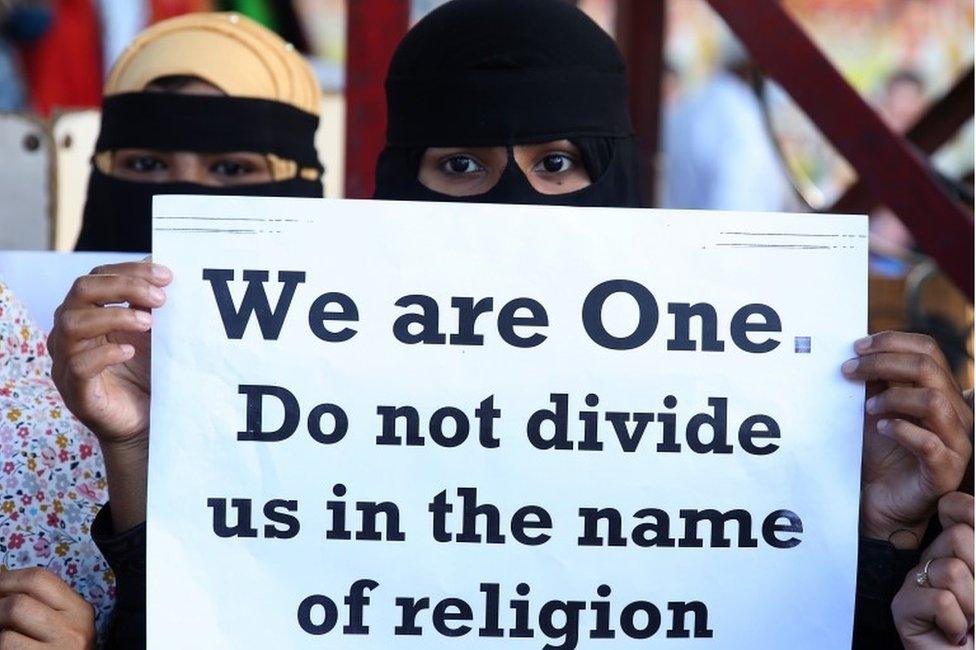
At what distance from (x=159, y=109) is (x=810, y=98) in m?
1.45

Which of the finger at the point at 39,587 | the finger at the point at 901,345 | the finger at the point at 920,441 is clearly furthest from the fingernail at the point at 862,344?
the finger at the point at 39,587

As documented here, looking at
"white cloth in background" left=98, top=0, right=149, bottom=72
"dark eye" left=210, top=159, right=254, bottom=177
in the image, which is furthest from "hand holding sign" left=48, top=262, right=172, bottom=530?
"white cloth in background" left=98, top=0, right=149, bottom=72

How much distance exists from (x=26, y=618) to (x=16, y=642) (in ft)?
0.10

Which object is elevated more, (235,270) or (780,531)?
(235,270)

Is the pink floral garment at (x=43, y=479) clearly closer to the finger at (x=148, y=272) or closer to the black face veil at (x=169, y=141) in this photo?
the finger at (x=148, y=272)

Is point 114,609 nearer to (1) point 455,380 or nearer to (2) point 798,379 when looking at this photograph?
(1) point 455,380

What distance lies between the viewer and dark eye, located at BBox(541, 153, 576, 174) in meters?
2.55

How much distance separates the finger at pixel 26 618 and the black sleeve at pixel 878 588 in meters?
1.06

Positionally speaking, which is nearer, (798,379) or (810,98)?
(798,379)

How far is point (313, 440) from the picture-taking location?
6.44 feet

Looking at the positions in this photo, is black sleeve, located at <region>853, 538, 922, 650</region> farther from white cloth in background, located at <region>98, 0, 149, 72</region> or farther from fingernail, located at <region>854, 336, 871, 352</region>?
white cloth in background, located at <region>98, 0, 149, 72</region>

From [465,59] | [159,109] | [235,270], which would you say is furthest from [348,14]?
[235,270]

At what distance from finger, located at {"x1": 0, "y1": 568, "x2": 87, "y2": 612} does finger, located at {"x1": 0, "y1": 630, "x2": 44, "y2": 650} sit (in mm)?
59

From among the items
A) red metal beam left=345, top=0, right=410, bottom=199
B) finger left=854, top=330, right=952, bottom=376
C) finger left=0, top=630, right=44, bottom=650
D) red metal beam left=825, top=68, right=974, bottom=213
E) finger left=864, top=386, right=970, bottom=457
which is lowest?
finger left=0, top=630, right=44, bottom=650
